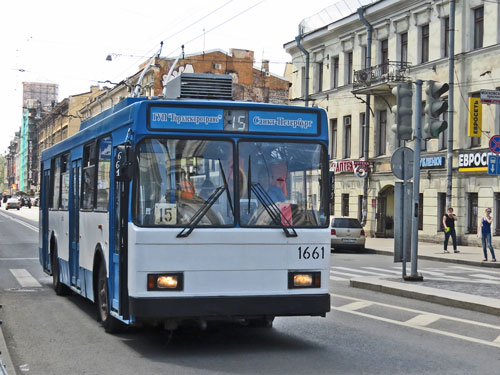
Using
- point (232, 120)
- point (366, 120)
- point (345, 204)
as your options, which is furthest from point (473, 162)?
point (232, 120)

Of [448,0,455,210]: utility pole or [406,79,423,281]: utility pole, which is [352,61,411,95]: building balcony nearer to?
[448,0,455,210]: utility pole

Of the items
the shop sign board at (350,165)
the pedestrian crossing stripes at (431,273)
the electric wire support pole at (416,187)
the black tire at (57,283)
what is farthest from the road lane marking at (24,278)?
the shop sign board at (350,165)

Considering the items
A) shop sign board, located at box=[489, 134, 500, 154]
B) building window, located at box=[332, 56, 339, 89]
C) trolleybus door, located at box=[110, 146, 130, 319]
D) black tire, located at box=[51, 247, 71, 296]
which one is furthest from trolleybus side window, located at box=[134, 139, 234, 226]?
building window, located at box=[332, 56, 339, 89]

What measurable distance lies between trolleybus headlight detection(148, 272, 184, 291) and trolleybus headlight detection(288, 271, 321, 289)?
116 cm

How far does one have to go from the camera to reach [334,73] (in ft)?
152

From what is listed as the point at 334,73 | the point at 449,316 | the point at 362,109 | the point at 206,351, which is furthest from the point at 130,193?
the point at 334,73

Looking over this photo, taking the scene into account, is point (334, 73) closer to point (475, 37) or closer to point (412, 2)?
point (412, 2)

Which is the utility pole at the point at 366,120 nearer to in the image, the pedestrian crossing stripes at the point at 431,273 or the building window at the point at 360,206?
the building window at the point at 360,206

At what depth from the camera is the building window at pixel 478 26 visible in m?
34.1

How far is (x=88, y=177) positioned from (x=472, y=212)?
83.7ft

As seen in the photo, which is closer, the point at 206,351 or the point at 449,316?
the point at 206,351

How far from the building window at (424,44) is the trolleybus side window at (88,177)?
2846 cm

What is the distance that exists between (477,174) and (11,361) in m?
27.9

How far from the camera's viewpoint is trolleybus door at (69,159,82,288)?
475 inches
